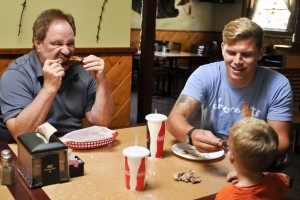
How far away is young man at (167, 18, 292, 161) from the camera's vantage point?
1.79 meters

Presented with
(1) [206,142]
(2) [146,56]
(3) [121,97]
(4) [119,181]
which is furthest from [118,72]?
(4) [119,181]

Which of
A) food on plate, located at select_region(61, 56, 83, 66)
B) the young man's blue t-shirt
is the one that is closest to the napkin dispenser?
food on plate, located at select_region(61, 56, 83, 66)

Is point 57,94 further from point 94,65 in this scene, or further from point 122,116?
point 122,116

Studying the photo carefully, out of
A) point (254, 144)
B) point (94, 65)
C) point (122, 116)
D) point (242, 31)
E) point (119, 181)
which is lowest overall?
point (122, 116)

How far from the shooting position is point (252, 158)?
3.73ft

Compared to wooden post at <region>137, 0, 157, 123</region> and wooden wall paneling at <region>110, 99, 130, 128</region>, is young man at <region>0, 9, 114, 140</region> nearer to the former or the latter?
wooden wall paneling at <region>110, 99, 130, 128</region>

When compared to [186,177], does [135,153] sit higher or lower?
higher

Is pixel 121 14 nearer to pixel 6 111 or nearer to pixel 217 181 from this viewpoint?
pixel 6 111

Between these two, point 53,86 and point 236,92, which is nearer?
point 53,86

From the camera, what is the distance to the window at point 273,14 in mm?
8703

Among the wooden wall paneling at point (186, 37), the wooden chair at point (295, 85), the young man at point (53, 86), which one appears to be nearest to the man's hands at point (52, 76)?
the young man at point (53, 86)

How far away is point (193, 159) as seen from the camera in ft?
5.09

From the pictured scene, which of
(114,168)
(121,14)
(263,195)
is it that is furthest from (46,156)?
(121,14)

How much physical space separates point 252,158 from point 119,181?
490 millimetres
